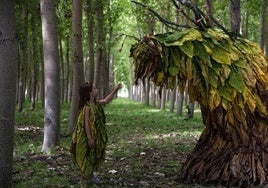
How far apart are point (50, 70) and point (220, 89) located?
4855 millimetres

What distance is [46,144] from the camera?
10086 millimetres

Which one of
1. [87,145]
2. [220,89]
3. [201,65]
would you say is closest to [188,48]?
[201,65]

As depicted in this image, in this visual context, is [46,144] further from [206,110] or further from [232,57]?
[232,57]

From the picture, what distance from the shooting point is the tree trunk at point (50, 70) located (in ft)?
32.5

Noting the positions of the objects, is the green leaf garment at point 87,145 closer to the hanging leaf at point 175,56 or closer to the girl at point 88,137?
the girl at point 88,137

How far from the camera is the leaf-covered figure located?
643 cm

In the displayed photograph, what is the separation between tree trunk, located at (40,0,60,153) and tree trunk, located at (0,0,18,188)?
3656 mm

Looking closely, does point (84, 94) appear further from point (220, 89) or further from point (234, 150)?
point (234, 150)

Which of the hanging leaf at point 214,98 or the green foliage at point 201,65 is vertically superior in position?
the green foliage at point 201,65

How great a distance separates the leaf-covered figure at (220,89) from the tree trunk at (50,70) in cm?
398

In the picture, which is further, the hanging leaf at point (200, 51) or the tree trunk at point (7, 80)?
the hanging leaf at point (200, 51)

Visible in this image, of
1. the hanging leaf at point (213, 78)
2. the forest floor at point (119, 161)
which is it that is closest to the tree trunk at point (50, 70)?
the forest floor at point (119, 161)

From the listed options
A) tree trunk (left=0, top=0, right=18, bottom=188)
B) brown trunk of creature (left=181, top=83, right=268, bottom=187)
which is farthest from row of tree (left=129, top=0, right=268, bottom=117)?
tree trunk (left=0, top=0, right=18, bottom=188)

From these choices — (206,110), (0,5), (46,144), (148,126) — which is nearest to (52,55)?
(46,144)
